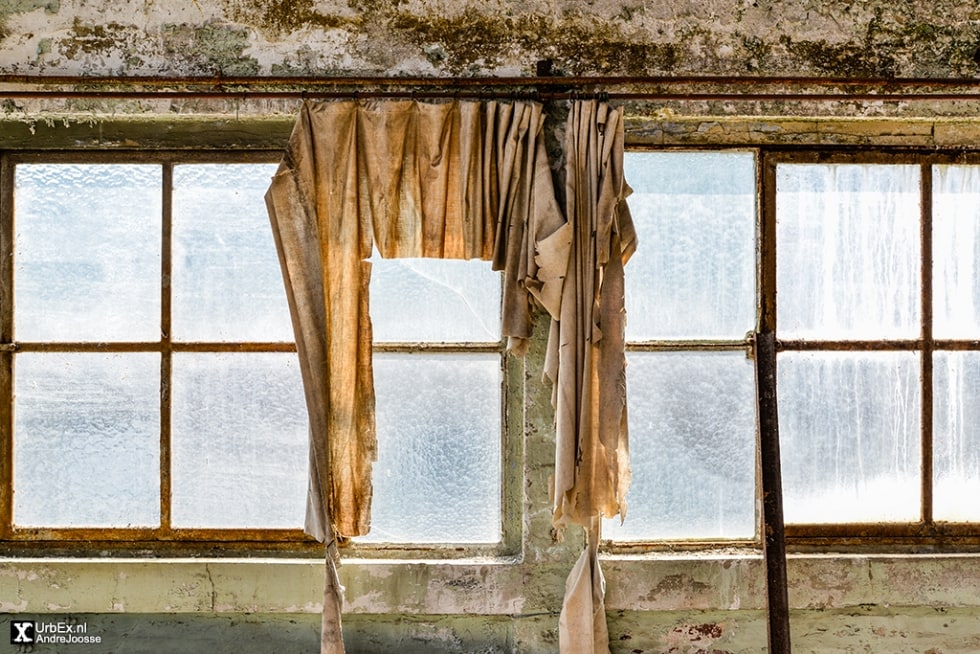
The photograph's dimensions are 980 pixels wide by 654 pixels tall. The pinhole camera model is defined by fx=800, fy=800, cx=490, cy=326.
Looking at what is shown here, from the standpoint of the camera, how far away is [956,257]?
2.19 meters

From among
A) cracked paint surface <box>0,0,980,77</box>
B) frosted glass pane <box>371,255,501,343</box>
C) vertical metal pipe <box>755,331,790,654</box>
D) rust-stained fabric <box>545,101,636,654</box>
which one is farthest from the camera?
frosted glass pane <box>371,255,501,343</box>

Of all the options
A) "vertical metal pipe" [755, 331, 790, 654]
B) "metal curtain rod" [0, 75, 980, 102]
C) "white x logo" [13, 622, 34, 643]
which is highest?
"metal curtain rod" [0, 75, 980, 102]

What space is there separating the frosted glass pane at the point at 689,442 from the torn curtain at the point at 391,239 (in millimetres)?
217

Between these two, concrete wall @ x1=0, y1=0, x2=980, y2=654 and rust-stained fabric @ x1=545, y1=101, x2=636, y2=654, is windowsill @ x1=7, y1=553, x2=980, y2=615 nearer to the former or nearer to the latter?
concrete wall @ x1=0, y1=0, x2=980, y2=654

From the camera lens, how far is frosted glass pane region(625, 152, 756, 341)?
2.14 metres

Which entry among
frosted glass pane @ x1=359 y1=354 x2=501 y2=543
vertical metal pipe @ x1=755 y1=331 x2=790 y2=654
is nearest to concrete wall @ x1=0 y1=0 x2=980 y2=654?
frosted glass pane @ x1=359 y1=354 x2=501 y2=543

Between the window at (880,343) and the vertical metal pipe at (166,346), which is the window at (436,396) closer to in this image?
the vertical metal pipe at (166,346)

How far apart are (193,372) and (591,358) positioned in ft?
3.49

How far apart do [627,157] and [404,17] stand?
0.68 metres

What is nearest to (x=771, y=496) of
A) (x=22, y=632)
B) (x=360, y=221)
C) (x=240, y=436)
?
(x=360, y=221)

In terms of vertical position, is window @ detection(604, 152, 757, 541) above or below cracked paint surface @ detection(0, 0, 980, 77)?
below

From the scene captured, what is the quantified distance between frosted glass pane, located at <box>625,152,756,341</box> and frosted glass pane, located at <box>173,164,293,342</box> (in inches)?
38.4

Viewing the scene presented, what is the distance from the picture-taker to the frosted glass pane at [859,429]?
7.13 ft

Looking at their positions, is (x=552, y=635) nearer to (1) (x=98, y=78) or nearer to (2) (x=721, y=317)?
(2) (x=721, y=317)
